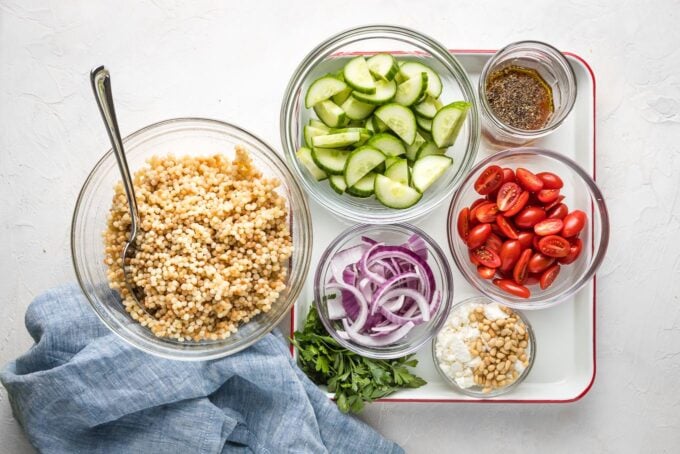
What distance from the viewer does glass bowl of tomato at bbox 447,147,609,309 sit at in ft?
6.44

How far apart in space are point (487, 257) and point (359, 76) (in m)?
0.71

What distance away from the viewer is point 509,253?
1967 mm

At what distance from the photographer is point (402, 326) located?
2004 millimetres

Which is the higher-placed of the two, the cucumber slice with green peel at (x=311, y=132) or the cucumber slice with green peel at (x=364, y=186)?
the cucumber slice with green peel at (x=311, y=132)

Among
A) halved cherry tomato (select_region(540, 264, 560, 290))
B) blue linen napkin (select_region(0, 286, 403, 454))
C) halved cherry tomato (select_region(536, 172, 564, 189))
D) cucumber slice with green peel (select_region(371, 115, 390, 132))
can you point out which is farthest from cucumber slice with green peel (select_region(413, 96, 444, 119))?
blue linen napkin (select_region(0, 286, 403, 454))

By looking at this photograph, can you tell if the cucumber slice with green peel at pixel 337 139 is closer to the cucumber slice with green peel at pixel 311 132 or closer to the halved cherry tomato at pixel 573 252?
the cucumber slice with green peel at pixel 311 132

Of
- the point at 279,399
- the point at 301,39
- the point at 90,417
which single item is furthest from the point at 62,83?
the point at 279,399

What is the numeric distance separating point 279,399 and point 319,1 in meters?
1.35

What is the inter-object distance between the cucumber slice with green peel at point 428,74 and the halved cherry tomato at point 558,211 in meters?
0.54

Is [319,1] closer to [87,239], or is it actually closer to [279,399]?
[87,239]

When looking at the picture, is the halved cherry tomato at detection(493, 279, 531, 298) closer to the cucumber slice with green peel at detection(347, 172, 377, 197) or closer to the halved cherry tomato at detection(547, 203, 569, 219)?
the halved cherry tomato at detection(547, 203, 569, 219)

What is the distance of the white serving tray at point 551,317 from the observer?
204 cm

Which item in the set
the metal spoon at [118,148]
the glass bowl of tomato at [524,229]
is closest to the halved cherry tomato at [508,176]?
the glass bowl of tomato at [524,229]

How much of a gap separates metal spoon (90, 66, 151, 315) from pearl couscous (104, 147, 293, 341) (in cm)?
2
